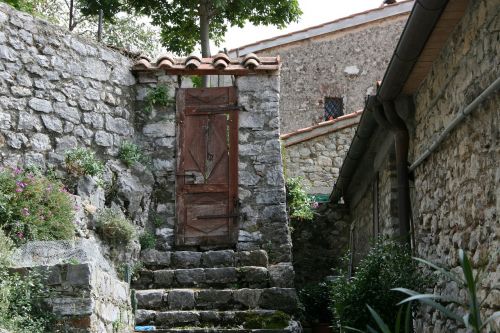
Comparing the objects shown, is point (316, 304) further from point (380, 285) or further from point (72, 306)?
point (72, 306)

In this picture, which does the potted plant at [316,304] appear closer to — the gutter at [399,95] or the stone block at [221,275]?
the stone block at [221,275]

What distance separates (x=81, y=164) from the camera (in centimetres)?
786

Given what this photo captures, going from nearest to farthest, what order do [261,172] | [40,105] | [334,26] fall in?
1. [40,105]
2. [261,172]
3. [334,26]

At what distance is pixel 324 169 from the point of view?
40.7ft

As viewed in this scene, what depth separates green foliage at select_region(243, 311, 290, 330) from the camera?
662cm

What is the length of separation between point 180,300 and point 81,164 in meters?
1.99

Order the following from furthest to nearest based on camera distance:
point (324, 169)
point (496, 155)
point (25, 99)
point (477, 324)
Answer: point (324, 169)
point (25, 99)
point (496, 155)
point (477, 324)

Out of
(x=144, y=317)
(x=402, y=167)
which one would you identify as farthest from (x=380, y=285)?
(x=144, y=317)

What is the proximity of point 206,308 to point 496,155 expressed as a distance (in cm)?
399

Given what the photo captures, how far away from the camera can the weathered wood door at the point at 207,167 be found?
8.60 metres

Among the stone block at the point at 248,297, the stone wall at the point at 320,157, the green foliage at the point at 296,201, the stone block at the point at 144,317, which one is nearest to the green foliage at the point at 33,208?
the stone block at the point at 144,317

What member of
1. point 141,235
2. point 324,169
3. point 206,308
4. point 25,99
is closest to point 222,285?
point 206,308

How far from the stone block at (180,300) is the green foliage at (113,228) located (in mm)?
802

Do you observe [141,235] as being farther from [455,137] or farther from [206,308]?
[455,137]
